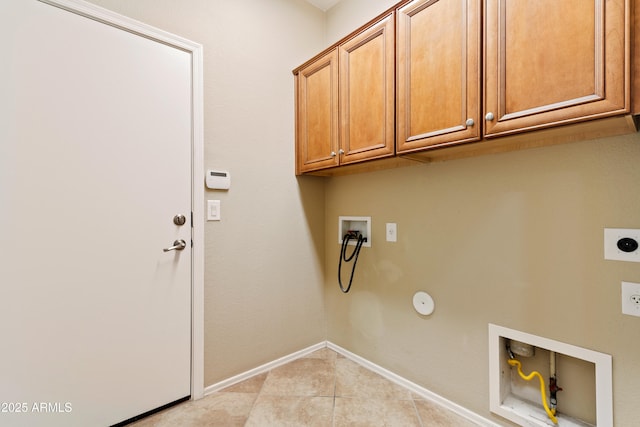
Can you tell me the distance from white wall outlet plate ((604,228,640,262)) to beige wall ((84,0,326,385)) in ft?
5.27

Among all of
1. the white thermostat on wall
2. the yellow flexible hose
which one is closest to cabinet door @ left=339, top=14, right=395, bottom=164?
the white thermostat on wall

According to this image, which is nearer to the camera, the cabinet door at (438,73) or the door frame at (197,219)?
the cabinet door at (438,73)

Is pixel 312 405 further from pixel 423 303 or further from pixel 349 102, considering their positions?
pixel 349 102

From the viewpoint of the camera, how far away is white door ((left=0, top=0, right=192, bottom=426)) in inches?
46.6

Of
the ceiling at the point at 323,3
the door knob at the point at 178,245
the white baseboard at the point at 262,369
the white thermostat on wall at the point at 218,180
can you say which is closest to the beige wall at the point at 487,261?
the ceiling at the point at 323,3

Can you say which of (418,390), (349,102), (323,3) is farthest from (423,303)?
(323,3)

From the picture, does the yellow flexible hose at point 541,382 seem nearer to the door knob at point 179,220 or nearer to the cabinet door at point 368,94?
the cabinet door at point 368,94

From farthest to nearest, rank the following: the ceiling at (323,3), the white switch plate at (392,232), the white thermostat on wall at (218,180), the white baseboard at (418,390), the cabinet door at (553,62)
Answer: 1. the ceiling at (323,3)
2. the white switch plate at (392,232)
3. the white thermostat on wall at (218,180)
4. the white baseboard at (418,390)
5. the cabinet door at (553,62)

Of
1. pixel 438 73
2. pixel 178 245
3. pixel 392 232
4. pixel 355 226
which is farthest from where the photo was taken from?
pixel 355 226

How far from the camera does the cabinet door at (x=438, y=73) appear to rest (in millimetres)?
1158

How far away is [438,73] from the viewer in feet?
4.12

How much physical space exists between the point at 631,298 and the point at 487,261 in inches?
19.1

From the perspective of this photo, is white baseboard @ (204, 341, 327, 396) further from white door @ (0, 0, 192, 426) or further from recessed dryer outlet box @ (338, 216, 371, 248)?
recessed dryer outlet box @ (338, 216, 371, 248)

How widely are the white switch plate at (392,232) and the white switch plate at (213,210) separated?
1067mm
